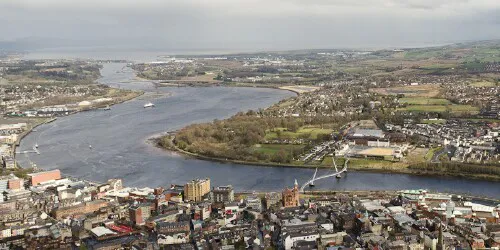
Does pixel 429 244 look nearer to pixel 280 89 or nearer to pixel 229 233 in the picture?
pixel 229 233

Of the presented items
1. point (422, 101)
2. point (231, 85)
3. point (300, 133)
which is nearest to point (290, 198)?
point (300, 133)

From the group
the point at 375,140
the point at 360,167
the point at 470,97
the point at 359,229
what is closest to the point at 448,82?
the point at 470,97

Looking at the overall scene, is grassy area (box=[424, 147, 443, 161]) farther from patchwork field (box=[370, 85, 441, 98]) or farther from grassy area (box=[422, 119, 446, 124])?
patchwork field (box=[370, 85, 441, 98])

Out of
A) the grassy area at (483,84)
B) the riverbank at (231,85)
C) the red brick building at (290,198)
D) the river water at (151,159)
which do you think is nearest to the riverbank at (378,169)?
the river water at (151,159)

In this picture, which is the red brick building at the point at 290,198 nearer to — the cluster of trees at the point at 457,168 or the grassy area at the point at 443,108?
the cluster of trees at the point at 457,168

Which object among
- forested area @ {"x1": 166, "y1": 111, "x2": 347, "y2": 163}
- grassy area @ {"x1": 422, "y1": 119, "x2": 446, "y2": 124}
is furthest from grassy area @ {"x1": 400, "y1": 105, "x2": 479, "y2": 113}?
forested area @ {"x1": 166, "y1": 111, "x2": 347, "y2": 163}

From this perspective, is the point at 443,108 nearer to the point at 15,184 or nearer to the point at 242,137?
the point at 242,137
